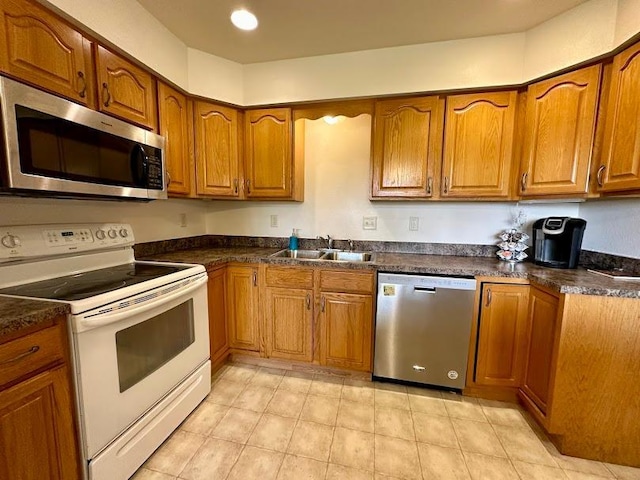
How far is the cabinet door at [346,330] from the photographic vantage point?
202 cm

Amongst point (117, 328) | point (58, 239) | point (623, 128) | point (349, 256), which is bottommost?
point (117, 328)

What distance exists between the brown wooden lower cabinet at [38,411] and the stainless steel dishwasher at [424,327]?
1654mm

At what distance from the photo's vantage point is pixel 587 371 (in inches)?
56.2

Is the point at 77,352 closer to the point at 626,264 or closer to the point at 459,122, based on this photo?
the point at 459,122

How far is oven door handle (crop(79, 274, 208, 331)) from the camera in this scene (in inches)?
42.3

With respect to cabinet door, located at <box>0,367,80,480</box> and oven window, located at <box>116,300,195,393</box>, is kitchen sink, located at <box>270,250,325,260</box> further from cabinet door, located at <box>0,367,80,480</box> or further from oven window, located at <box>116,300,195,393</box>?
cabinet door, located at <box>0,367,80,480</box>

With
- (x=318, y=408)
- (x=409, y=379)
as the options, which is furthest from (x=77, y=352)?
(x=409, y=379)

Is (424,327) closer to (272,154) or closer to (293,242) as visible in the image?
(293,242)

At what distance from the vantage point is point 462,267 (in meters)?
1.86

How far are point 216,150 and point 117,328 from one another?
1.55m

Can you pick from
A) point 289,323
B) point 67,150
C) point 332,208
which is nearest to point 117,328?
point 67,150

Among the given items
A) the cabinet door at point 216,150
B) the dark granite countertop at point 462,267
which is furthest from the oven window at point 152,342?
the cabinet door at point 216,150

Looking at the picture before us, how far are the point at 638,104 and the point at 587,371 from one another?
1.38 m

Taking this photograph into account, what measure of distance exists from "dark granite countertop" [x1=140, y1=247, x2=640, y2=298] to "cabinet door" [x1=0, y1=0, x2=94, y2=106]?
44.2 inches
